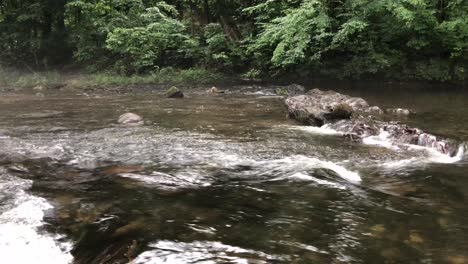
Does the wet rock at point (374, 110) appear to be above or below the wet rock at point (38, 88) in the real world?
above

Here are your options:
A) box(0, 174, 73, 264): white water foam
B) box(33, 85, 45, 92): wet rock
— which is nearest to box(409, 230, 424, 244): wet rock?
box(0, 174, 73, 264): white water foam

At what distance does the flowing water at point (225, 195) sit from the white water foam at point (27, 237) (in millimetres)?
17

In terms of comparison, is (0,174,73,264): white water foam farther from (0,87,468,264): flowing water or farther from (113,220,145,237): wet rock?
(113,220,145,237): wet rock

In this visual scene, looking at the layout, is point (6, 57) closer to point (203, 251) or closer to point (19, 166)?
point (19, 166)

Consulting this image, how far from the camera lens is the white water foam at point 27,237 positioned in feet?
13.5

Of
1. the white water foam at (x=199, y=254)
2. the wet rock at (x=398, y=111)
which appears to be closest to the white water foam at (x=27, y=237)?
the white water foam at (x=199, y=254)

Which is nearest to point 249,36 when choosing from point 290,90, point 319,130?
point 290,90

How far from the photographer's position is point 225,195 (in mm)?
5789

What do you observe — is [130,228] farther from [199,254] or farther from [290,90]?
[290,90]

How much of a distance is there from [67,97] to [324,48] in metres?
10.5

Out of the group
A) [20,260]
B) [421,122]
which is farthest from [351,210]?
[421,122]

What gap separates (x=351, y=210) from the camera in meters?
5.24

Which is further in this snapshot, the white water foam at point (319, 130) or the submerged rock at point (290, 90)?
the submerged rock at point (290, 90)

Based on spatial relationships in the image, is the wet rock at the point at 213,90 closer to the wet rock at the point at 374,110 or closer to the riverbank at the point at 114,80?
the riverbank at the point at 114,80
